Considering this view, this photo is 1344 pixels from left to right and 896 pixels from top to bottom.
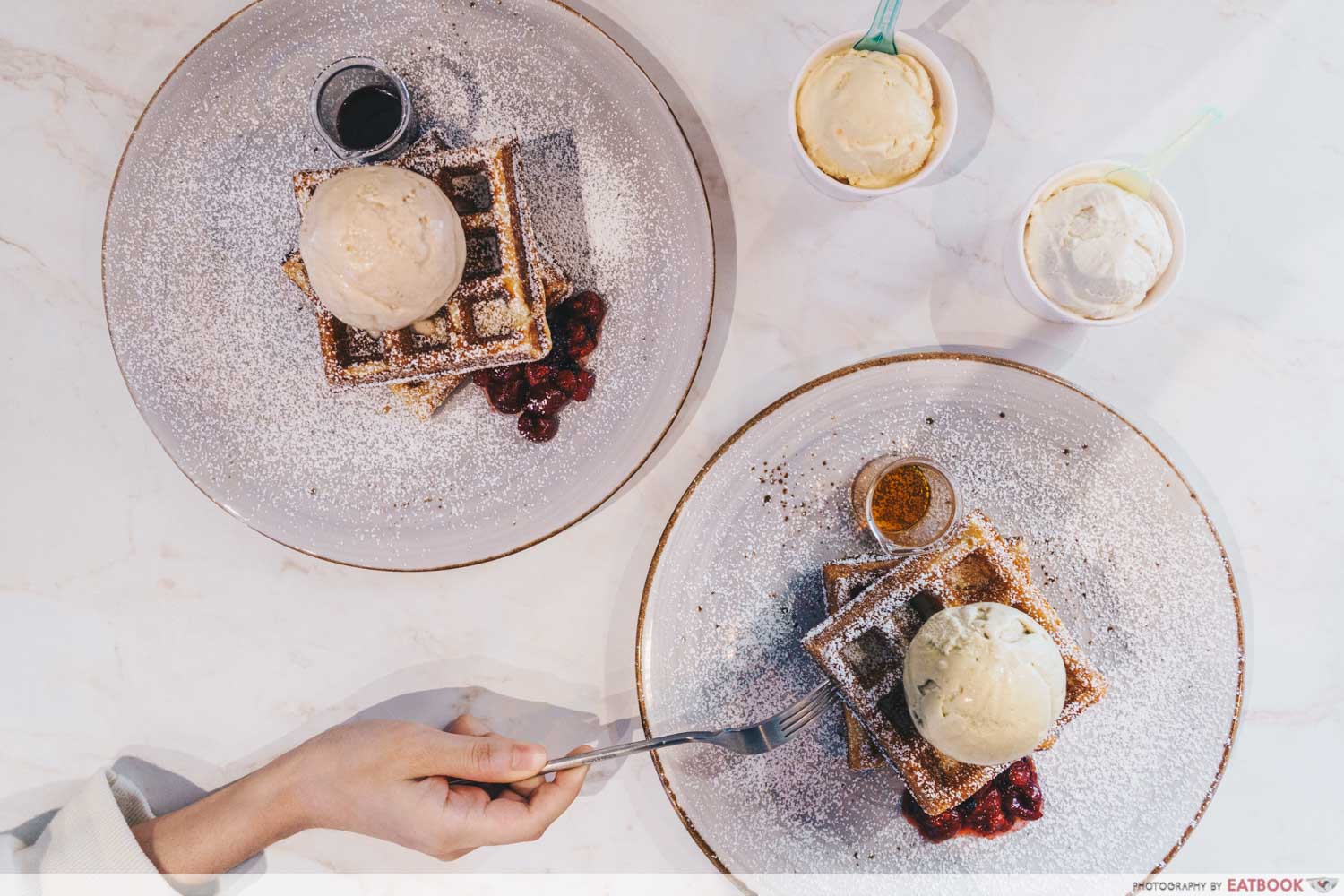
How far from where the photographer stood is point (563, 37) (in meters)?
1.56

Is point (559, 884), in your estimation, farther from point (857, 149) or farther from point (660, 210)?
point (857, 149)

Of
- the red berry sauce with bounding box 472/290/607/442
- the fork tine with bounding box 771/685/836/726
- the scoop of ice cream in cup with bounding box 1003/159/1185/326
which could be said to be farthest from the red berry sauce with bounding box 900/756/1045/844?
the red berry sauce with bounding box 472/290/607/442

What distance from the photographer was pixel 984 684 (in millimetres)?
1267

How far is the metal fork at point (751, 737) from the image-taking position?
147 centimetres

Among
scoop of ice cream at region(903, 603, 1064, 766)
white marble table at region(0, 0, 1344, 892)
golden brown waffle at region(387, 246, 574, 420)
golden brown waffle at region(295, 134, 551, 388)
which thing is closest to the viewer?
scoop of ice cream at region(903, 603, 1064, 766)

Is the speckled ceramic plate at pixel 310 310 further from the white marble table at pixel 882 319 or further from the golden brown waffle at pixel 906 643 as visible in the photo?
the golden brown waffle at pixel 906 643

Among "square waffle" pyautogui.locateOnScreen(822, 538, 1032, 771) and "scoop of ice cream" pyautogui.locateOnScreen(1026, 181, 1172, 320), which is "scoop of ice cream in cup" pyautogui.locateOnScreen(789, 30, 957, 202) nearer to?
"scoop of ice cream" pyautogui.locateOnScreen(1026, 181, 1172, 320)

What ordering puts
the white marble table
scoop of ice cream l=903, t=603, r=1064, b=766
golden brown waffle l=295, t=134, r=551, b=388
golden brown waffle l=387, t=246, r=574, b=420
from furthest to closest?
the white marble table, golden brown waffle l=387, t=246, r=574, b=420, golden brown waffle l=295, t=134, r=551, b=388, scoop of ice cream l=903, t=603, r=1064, b=766

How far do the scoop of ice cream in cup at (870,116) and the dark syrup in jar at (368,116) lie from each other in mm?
785

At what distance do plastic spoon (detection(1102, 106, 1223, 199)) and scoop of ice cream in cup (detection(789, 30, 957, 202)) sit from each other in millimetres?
346

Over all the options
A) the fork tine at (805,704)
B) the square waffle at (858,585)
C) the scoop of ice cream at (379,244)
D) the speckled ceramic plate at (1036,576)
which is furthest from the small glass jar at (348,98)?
the fork tine at (805,704)

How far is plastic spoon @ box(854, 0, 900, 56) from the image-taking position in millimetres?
1452

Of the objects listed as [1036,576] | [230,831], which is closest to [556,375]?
[1036,576]

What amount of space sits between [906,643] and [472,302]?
3.30 feet
